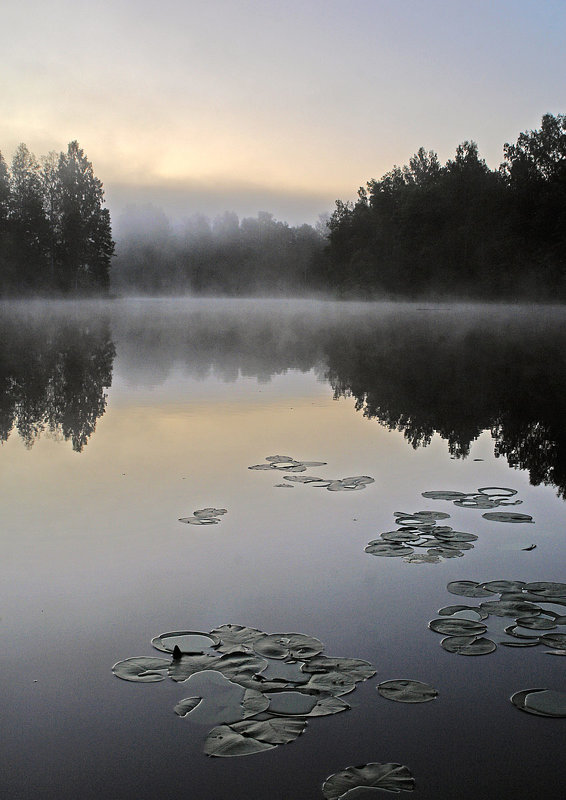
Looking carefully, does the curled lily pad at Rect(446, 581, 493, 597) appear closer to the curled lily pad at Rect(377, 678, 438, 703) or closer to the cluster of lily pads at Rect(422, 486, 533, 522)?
the curled lily pad at Rect(377, 678, 438, 703)

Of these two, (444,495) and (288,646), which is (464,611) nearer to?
(288,646)

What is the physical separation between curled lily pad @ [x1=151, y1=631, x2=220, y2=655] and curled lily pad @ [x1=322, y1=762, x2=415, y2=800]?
36.3 inches

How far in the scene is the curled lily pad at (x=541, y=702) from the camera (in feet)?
9.05

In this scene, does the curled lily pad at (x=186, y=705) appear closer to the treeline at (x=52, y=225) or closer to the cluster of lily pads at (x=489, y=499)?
the cluster of lily pads at (x=489, y=499)

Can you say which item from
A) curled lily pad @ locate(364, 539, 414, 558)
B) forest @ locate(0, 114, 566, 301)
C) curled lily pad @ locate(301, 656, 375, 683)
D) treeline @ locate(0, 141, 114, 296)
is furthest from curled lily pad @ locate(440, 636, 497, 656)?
treeline @ locate(0, 141, 114, 296)

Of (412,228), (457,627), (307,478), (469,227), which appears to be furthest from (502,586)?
(412,228)

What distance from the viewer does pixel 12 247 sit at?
73125mm

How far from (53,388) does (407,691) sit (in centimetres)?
975

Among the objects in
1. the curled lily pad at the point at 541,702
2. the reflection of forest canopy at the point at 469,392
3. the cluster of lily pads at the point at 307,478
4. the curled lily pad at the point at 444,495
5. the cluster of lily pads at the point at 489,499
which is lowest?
the curled lily pad at the point at 541,702

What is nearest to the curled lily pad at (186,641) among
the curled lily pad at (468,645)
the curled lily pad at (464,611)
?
the curled lily pad at (468,645)

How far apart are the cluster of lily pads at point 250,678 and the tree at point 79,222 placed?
7772cm

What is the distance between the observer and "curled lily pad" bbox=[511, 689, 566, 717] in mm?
2758

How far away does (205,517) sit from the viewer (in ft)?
16.9

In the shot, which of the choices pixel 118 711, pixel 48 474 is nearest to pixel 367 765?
pixel 118 711
